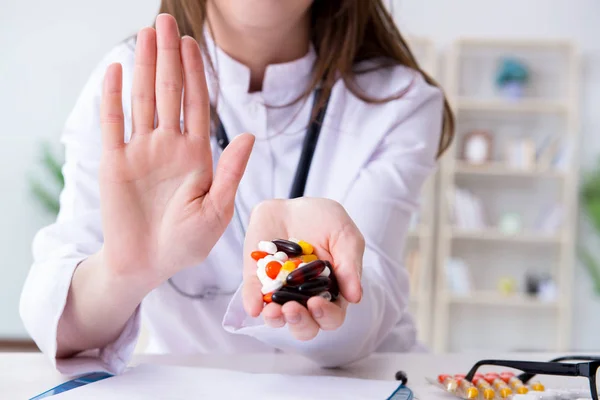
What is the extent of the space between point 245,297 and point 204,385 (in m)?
0.15

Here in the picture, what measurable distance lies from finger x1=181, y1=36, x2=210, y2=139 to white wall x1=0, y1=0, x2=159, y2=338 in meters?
3.80

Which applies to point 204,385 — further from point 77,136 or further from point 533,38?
point 533,38

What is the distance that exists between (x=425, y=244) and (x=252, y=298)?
3655mm

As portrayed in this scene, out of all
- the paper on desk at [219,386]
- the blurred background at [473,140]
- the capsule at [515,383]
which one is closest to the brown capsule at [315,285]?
the paper on desk at [219,386]

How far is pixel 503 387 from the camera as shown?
2.32 feet

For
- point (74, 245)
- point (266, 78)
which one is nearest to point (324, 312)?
point (74, 245)

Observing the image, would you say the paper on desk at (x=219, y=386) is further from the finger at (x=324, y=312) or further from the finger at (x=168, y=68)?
the finger at (x=168, y=68)

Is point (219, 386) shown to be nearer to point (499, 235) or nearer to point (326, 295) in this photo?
point (326, 295)

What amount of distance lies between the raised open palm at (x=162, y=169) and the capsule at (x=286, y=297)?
5.6 inches

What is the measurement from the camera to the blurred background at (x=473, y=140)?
4.28 meters

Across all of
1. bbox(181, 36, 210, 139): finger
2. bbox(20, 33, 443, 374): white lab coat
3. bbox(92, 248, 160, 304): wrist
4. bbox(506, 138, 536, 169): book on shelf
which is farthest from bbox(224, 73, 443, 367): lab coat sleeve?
bbox(506, 138, 536, 169): book on shelf

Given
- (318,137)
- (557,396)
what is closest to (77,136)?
(318,137)

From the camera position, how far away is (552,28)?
438 cm

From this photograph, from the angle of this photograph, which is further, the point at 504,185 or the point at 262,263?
the point at 504,185
